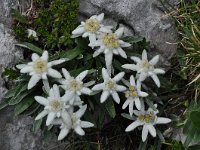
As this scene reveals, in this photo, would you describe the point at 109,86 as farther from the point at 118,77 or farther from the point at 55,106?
the point at 55,106

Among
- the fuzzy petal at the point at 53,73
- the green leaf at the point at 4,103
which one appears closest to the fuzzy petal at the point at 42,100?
the fuzzy petal at the point at 53,73

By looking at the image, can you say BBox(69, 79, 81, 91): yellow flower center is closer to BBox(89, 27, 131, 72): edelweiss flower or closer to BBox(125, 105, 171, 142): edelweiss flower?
BBox(89, 27, 131, 72): edelweiss flower

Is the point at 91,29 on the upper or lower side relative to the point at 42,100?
upper

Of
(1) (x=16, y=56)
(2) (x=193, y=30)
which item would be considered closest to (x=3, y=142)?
(1) (x=16, y=56)

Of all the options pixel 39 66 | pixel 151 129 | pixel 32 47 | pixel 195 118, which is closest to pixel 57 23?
pixel 32 47

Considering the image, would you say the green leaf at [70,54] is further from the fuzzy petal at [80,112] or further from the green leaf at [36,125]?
the green leaf at [36,125]

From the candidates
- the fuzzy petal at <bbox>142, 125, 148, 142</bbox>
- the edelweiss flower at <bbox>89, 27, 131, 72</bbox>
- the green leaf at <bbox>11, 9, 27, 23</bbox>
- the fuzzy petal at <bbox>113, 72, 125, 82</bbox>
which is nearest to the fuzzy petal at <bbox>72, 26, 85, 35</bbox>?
the edelweiss flower at <bbox>89, 27, 131, 72</bbox>
